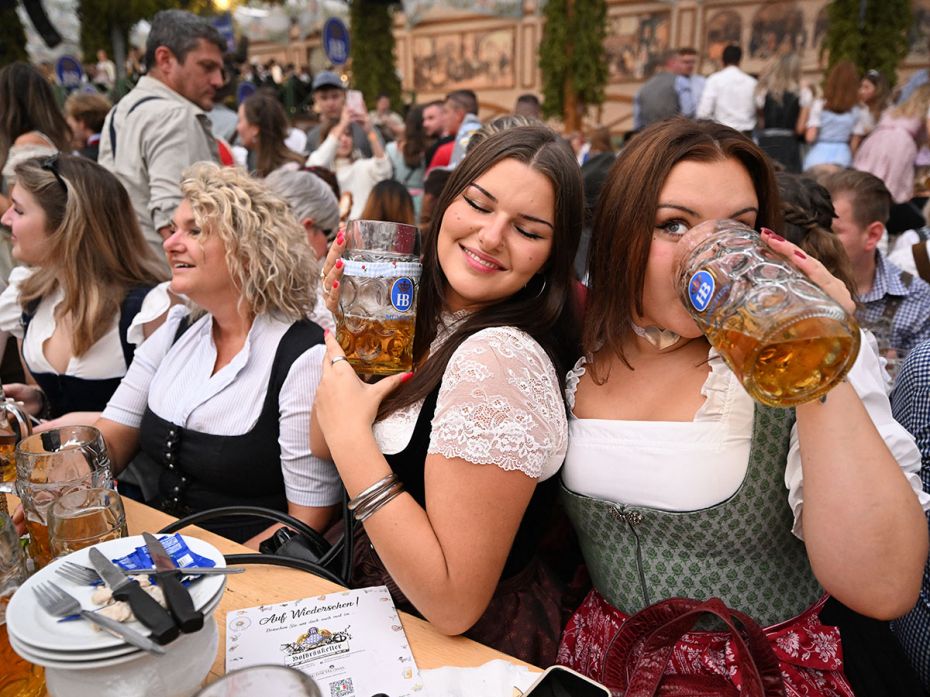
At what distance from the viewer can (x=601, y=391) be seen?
1240 mm

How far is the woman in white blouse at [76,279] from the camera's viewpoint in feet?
7.27

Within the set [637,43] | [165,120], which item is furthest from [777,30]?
[165,120]

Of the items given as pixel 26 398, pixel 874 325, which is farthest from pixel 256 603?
pixel 874 325

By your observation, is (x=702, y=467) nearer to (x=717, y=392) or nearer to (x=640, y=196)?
(x=717, y=392)

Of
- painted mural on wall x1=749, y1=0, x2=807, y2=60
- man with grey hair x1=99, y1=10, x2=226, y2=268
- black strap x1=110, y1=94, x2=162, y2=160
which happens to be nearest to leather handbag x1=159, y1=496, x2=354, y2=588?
man with grey hair x1=99, y1=10, x2=226, y2=268

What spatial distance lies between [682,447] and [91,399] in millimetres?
2025

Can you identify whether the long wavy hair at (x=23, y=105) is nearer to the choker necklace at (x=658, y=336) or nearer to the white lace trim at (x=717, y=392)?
the choker necklace at (x=658, y=336)

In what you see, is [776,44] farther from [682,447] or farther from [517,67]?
[682,447]

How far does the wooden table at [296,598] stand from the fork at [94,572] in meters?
0.23

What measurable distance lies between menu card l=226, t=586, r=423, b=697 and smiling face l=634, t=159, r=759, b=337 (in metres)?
0.70

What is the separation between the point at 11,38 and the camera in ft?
39.8

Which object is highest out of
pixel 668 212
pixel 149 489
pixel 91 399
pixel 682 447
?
pixel 668 212

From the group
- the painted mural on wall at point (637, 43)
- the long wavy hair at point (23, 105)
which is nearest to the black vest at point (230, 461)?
the long wavy hair at point (23, 105)

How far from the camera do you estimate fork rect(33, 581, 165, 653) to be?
2.25ft
